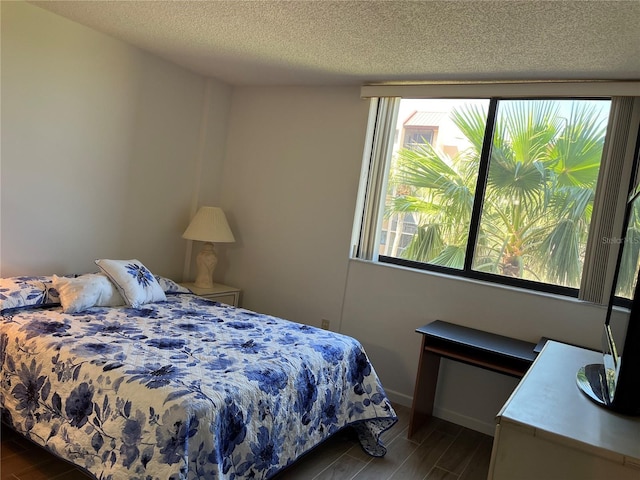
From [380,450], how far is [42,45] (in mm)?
3253

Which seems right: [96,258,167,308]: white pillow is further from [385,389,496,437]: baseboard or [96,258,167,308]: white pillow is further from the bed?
[385,389,496,437]: baseboard

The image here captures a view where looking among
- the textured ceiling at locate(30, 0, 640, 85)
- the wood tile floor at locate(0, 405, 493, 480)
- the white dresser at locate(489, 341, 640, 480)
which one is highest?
the textured ceiling at locate(30, 0, 640, 85)

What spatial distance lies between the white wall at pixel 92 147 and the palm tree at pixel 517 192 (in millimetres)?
1915

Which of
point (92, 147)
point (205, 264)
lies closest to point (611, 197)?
point (205, 264)

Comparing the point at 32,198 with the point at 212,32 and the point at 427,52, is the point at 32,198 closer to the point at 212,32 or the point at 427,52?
the point at 212,32

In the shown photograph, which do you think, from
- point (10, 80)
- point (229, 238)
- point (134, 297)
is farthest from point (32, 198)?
point (229, 238)

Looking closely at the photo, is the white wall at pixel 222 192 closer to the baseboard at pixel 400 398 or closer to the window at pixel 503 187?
the baseboard at pixel 400 398

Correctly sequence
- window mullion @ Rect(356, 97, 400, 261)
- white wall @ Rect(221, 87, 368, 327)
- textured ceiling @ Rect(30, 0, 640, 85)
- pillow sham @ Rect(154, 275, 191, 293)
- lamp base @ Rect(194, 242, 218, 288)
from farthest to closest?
lamp base @ Rect(194, 242, 218, 288) < white wall @ Rect(221, 87, 368, 327) < window mullion @ Rect(356, 97, 400, 261) < pillow sham @ Rect(154, 275, 191, 293) < textured ceiling @ Rect(30, 0, 640, 85)

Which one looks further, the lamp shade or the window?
the lamp shade

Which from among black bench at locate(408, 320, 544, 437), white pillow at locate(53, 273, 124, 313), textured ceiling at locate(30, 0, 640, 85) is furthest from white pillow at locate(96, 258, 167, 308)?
black bench at locate(408, 320, 544, 437)

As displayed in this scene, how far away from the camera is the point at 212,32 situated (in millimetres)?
3004

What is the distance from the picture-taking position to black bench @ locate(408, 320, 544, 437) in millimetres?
2861

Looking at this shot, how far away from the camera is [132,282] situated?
3.16 meters

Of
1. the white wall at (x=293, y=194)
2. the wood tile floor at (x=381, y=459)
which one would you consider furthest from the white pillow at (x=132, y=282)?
the white wall at (x=293, y=194)
